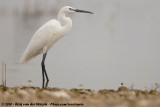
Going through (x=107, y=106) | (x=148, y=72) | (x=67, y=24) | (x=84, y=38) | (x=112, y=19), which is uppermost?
(x=112, y=19)

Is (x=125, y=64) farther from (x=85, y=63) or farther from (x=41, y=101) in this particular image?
(x=41, y=101)

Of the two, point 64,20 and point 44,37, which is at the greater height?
point 64,20

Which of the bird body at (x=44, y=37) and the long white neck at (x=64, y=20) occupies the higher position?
the long white neck at (x=64, y=20)

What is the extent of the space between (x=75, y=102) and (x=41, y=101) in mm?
560

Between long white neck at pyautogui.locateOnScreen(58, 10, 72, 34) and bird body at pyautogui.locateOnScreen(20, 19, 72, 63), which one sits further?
long white neck at pyautogui.locateOnScreen(58, 10, 72, 34)

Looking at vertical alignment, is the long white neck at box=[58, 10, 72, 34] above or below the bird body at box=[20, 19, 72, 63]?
above

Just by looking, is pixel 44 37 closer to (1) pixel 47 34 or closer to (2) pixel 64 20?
(1) pixel 47 34

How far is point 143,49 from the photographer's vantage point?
54.3ft

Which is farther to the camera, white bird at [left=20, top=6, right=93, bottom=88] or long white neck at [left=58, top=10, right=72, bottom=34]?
long white neck at [left=58, top=10, right=72, bottom=34]

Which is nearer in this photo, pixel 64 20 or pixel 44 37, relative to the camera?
pixel 44 37

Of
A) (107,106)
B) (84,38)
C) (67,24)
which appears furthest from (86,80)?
(84,38)

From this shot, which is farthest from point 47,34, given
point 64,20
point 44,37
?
point 64,20

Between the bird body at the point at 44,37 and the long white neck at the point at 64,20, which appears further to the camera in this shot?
the long white neck at the point at 64,20

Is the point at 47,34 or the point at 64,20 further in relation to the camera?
the point at 64,20
